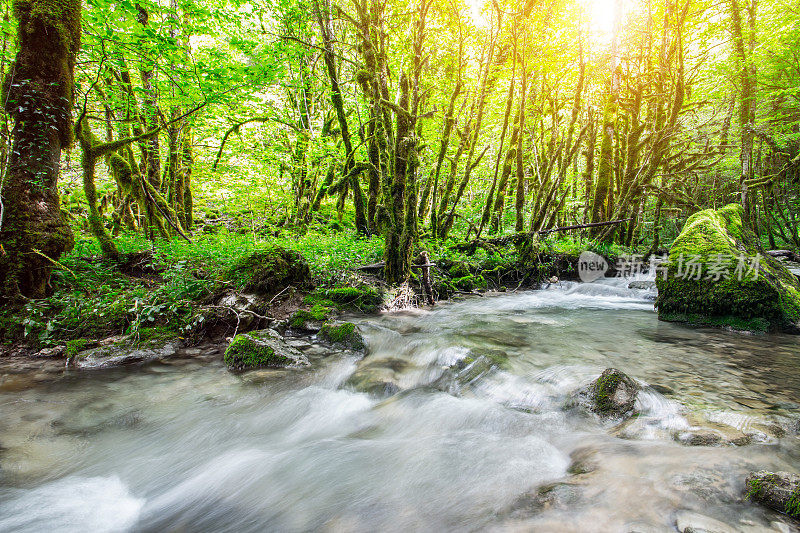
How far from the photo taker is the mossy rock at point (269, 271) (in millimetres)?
5953

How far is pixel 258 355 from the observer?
175 inches

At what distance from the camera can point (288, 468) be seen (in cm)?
283

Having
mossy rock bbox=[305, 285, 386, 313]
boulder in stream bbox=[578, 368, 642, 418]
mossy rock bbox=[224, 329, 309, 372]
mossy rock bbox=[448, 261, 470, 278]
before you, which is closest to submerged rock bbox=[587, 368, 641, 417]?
boulder in stream bbox=[578, 368, 642, 418]

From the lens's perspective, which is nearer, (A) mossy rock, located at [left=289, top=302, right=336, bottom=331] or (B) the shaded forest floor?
(B) the shaded forest floor

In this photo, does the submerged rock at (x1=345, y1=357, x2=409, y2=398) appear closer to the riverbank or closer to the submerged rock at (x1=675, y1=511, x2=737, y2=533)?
the riverbank

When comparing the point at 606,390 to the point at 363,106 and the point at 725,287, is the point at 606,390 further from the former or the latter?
the point at 363,106

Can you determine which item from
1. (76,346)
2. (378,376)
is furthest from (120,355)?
(378,376)

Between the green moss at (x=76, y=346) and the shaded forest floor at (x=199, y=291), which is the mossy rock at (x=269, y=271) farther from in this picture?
the green moss at (x=76, y=346)

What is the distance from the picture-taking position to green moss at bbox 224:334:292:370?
4.39 m

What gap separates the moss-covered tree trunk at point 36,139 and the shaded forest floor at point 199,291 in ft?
1.21

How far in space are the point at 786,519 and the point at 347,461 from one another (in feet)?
8.45

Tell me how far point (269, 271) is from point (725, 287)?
7.28 metres

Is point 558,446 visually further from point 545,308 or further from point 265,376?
point 545,308

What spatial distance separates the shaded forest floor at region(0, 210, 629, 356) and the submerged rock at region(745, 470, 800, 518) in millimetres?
5176
